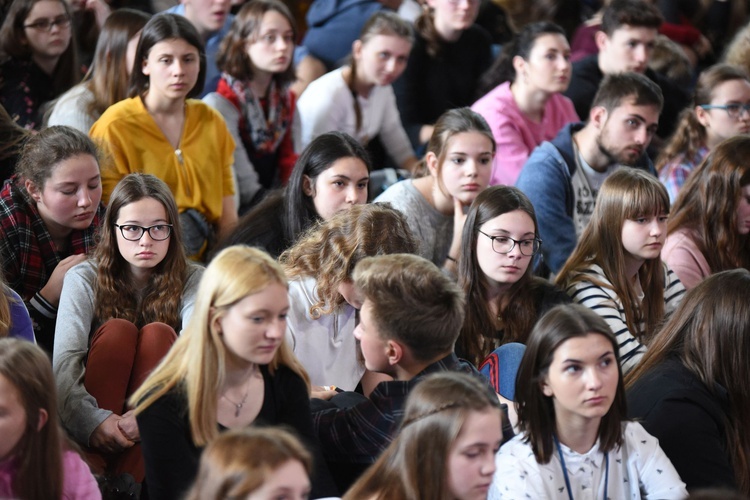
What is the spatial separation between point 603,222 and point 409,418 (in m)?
1.34

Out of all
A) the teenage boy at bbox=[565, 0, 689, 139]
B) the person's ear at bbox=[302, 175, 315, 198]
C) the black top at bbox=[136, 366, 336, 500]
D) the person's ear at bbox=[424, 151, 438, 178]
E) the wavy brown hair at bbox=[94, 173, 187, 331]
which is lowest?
the black top at bbox=[136, 366, 336, 500]

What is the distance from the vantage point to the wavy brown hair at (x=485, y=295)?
2801mm

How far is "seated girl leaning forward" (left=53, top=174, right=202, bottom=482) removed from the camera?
2.39 m

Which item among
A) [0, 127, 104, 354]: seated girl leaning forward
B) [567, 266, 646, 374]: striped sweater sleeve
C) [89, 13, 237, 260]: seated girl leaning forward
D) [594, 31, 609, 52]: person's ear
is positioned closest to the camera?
[0, 127, 104, 354]: seated girl leaning forward

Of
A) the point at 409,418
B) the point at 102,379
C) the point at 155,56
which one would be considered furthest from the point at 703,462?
the point at 155,56

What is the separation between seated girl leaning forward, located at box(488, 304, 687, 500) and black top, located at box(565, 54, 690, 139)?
2.66 m

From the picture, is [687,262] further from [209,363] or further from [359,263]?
[209,363]

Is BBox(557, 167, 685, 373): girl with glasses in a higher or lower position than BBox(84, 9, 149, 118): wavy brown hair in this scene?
lower

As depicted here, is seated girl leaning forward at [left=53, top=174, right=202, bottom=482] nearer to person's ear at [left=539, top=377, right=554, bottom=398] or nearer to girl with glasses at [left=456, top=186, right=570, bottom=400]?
girl with glasses at [left=456, top=186, right=570, bottom=400]

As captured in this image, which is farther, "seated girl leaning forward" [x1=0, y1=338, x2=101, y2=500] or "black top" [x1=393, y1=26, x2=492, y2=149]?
"black top" [x1=393, y1=26, x2=492, y2=149]

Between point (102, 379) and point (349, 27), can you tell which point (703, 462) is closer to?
point (102, 379)

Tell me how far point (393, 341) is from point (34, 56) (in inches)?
84.9

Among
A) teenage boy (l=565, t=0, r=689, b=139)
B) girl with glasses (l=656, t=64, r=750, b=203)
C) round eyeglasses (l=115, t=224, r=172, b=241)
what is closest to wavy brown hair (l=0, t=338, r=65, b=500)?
round eyeglasses (l=115, t=224, r=172, b=241)

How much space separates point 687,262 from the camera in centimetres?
333
